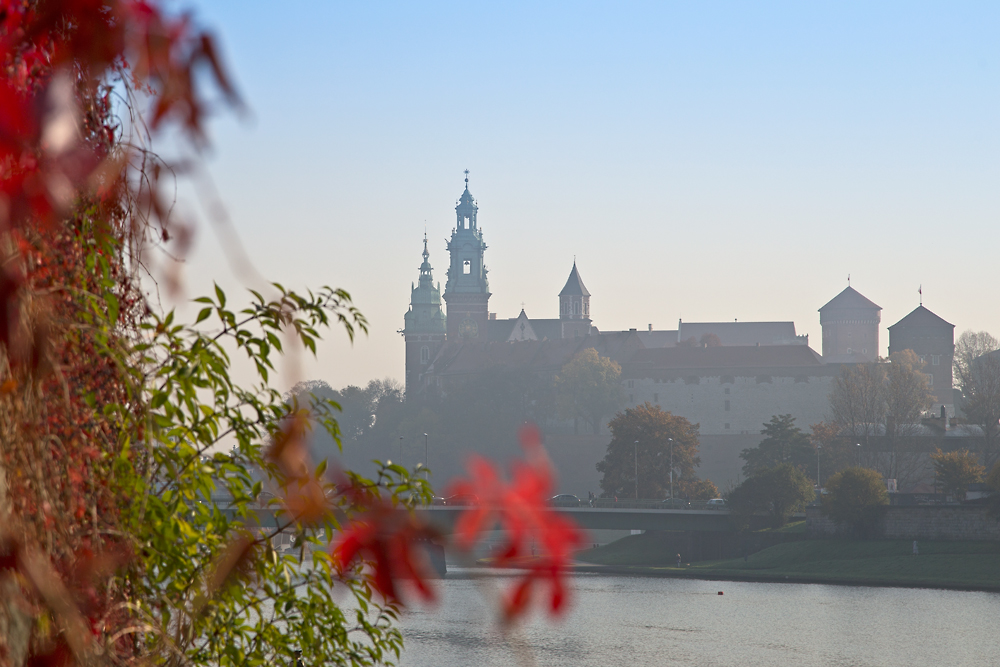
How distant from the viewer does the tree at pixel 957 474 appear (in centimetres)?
4672

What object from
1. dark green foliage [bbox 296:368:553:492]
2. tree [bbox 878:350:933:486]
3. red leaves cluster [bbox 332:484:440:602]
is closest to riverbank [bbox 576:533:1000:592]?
tree [bbox 878:350:933:486]

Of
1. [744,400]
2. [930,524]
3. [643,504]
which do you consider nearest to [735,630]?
[930,524]

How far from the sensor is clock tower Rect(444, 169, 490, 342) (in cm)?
10062

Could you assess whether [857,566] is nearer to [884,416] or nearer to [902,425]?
[902,425]

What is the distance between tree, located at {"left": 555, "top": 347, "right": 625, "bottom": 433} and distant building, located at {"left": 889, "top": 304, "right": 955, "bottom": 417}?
25.0 metres

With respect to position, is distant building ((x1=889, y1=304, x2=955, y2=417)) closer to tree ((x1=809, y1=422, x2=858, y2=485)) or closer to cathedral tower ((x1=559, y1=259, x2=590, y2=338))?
cathedral tower ((x1=559, y1=259, x2=590, y2=338))

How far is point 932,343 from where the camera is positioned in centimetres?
8781

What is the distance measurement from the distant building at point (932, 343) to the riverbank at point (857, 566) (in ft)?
154

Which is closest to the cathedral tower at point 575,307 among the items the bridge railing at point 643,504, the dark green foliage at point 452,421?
the dark green foliage at point 452,421

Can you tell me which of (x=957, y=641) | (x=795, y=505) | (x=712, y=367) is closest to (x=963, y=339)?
(x=712, y=367)

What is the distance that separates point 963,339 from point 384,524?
10104cm

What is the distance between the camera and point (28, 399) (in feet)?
4.72

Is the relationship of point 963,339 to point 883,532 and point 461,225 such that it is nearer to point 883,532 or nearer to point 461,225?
point 461,225

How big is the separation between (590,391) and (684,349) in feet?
30.2
